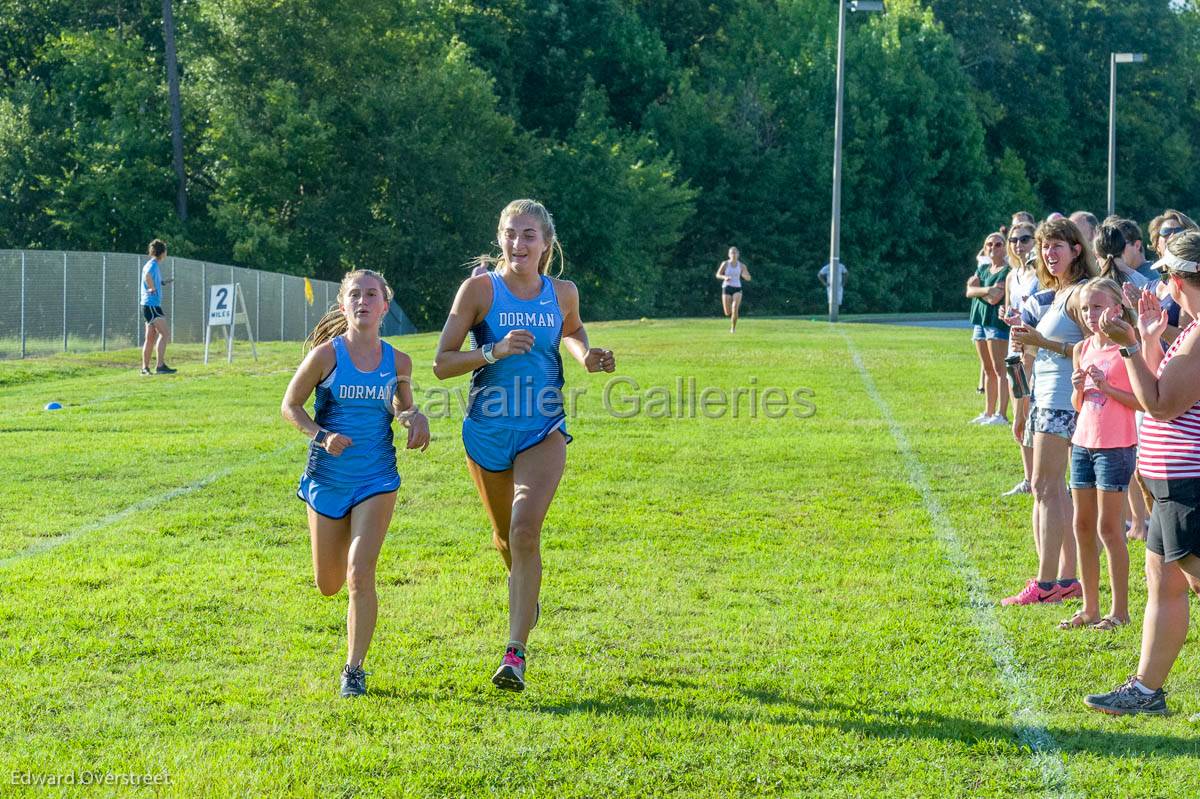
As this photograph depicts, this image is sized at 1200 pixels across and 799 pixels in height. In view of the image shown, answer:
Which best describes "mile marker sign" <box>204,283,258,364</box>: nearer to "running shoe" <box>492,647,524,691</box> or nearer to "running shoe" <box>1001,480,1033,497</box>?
"running shoe" <box>1001,480,1033,497</box>

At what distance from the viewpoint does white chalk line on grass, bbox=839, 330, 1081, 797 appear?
5.21 meters

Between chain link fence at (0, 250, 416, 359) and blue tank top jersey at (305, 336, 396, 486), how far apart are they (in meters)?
20.4

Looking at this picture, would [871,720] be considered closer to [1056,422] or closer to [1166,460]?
[1166,460]

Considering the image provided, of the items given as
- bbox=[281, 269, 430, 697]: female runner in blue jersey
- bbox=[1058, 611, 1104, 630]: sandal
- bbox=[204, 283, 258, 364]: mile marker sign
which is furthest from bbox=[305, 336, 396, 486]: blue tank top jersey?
bbox=[204, 283, 258, 364]: mile marker sign

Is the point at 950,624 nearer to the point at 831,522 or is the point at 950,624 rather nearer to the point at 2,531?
the point at 831,522

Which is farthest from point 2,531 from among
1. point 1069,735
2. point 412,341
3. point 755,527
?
point 412,341

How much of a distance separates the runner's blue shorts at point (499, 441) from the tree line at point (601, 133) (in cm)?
4170

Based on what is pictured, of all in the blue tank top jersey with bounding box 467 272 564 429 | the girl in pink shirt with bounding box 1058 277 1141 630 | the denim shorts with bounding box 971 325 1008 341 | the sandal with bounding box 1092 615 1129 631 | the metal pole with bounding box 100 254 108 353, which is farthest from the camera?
the metal pole with bounding box 100 254 108 353

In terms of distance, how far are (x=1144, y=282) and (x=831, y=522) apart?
8.97 feet

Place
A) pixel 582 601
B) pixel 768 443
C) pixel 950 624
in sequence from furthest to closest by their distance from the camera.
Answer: pixel 768 443 → pixel 582 601 → pixel 950 624

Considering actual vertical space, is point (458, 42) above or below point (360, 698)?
above

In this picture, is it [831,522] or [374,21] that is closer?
[831,522]

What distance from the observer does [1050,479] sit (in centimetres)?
754

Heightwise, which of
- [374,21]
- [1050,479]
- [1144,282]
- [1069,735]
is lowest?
[1069,735]
